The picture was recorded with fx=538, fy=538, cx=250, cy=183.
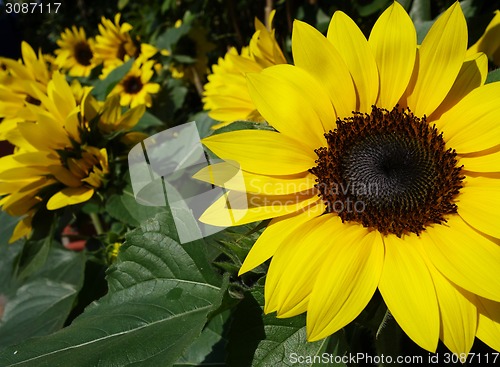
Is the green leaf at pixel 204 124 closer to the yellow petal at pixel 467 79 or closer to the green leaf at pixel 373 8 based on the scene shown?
the green leaf at pixel 373 8

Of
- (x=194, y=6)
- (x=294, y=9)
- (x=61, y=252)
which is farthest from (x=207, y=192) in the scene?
(x=194, y=6)

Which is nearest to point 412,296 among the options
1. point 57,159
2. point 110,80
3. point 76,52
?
point 57,159

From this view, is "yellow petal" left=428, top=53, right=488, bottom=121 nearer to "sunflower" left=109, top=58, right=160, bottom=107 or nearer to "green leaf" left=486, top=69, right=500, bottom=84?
"green leaf" left=486, top=69, right=500, bottom=84

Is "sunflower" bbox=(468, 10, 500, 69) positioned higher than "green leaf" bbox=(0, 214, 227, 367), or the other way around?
"sunflower" bbox=(468, 10, 500, 69)

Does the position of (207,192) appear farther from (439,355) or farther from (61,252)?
(61,252)

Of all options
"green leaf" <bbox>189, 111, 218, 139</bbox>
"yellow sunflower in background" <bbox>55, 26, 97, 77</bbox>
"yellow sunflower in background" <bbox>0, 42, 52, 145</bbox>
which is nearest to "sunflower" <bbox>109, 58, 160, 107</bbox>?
"yellow sunflower in background" <bbox>0, 42, 52, 145</bbox>

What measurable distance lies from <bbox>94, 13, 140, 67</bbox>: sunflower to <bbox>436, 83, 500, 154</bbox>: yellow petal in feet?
6.58

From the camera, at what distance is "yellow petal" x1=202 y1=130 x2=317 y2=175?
695mm

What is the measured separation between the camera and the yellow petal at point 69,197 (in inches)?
43.3

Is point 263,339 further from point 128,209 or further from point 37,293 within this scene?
point 37,293

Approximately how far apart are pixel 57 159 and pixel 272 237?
2.20 feet

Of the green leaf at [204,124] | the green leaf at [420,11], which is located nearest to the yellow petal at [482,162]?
the green leaf at [420,11]

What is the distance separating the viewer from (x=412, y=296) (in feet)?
1.94

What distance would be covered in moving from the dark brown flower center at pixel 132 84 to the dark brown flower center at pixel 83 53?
0.68 metres
